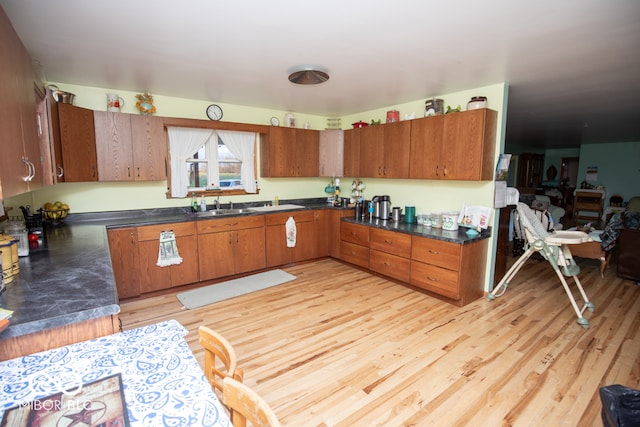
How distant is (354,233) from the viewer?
178 inches

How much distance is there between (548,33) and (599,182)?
30.4 feet

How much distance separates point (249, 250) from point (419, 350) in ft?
8.24

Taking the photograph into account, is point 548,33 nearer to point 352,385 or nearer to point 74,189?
point 352,385

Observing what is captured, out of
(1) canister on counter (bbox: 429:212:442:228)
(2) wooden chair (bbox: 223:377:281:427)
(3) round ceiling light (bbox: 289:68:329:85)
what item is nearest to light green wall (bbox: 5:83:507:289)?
(1) canister on counter (bbox: 429:212:442:228)

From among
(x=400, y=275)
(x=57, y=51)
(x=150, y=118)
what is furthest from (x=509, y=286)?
(x=57, y=51)

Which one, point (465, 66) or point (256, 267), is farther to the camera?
point (256, 267)

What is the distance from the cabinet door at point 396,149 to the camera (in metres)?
4.05

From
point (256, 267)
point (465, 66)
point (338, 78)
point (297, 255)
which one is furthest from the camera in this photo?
point (297, 255)

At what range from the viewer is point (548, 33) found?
2115mm

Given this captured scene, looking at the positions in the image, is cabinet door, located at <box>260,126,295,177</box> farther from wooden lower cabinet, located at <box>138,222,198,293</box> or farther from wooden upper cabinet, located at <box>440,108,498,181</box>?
wooden upper cabinet, located at <box>440,108,498,181</box>

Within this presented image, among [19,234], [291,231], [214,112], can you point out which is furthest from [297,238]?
[19,234]

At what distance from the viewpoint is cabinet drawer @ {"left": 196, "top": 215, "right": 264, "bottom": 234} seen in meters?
3.85

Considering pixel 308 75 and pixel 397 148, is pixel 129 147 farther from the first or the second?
pixel 397 148

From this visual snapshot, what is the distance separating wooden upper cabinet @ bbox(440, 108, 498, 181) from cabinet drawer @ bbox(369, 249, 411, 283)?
115 centimetres
